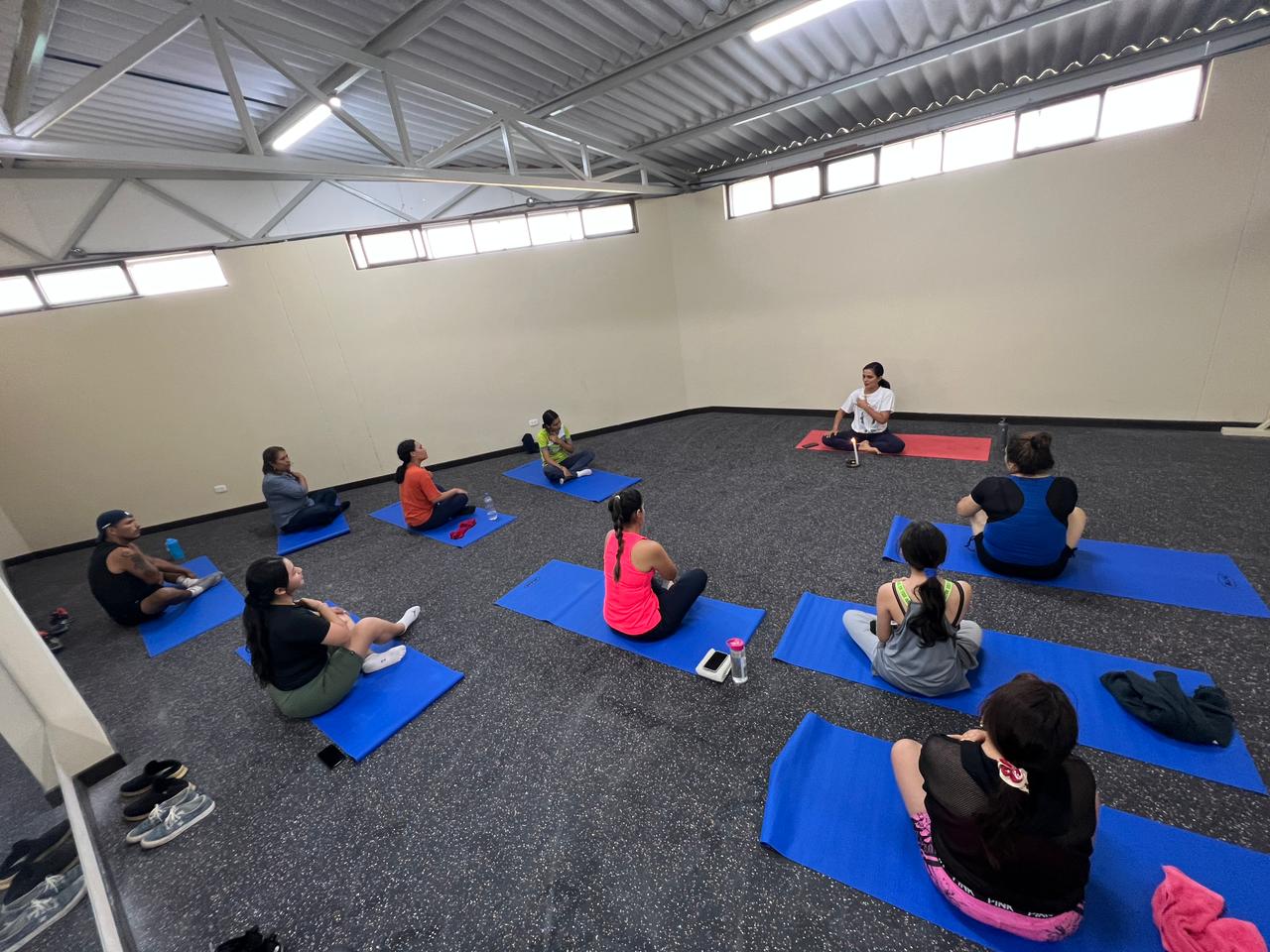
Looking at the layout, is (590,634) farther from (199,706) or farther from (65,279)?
(65,279)

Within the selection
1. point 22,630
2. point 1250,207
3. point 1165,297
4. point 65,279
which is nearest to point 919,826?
point 22,630

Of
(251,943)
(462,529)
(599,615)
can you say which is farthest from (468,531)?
(251,943)

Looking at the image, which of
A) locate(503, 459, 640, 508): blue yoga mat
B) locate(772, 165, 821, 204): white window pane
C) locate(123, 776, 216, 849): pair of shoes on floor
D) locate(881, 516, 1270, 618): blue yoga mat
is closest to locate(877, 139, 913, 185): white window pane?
locate(772, 165, 821, 204): white window pane

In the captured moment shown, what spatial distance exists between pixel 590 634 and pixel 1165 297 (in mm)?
5791

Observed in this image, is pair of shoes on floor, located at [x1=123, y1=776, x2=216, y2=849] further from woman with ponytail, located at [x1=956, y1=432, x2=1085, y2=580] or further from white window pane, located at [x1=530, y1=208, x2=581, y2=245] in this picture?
white window pane, located at [x1=530, y1=208, x2=581, y2=245]

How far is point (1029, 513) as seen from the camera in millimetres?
2711

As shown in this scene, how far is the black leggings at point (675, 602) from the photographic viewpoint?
9.05 ft

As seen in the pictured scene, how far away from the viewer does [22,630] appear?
6.89ft

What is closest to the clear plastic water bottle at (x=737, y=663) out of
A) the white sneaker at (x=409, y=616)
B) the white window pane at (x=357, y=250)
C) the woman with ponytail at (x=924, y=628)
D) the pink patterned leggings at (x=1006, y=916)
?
the woman with ponytail at (x=924, y=628)

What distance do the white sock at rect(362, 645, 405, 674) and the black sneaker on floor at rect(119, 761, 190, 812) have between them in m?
0.84

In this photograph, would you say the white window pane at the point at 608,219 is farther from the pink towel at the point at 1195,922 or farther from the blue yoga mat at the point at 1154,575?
the pink towel at the point at 1195,922

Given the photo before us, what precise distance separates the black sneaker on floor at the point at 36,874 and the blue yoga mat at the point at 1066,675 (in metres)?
2.91

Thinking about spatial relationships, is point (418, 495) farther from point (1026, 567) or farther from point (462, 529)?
point (1026, 567)

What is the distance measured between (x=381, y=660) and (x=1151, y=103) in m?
7.27
